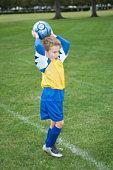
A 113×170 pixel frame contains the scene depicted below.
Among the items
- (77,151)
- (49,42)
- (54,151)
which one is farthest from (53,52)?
(77,151)

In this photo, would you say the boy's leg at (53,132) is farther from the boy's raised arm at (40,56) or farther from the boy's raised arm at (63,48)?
the boy's raised arm at (63,48)

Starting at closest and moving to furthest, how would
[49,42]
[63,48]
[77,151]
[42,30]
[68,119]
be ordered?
[42,30] < [49,42] < [63,48] < [77,151] < [68,119]

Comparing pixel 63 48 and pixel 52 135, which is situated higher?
pixel 63 48

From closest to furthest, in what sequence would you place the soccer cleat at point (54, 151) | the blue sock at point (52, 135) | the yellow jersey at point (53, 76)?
the yellow jersey at point (53, 76) < the blue sock at point (52, 135) < the soccer cleat at point (54, 151)

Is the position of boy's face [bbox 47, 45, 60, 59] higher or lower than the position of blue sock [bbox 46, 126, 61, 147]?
higher

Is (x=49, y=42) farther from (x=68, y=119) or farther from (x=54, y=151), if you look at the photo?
(x=68, y=119)

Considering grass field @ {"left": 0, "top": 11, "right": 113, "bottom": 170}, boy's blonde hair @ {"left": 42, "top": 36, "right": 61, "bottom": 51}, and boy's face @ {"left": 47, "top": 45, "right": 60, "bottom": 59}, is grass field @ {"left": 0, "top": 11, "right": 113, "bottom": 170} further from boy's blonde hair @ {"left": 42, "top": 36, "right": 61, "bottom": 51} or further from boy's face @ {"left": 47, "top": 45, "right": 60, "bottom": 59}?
boy's blonde hair @ {"left": 42, "top": 36, "right": 61, "bottom": 51}

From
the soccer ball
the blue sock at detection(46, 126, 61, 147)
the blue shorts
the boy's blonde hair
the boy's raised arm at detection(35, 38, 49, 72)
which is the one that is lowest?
the blue sock at detection(46, 126, 61, 147)

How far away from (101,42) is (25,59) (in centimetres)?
627

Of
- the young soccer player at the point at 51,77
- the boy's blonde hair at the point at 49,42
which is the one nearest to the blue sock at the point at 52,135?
the young soccer player at the point at 51,77

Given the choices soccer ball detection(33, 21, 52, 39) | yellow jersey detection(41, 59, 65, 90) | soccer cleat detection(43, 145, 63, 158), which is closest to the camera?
soccer ball detection(33, 21, 52, 39)

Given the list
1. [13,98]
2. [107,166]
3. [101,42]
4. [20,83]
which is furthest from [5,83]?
[101,42]

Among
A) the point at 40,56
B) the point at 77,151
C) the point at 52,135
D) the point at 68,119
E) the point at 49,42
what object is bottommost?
the point at 68,119

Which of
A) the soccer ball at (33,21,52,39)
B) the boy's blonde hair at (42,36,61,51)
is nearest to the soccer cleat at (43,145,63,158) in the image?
the boy's blonde hair at (42,36,61,51)
